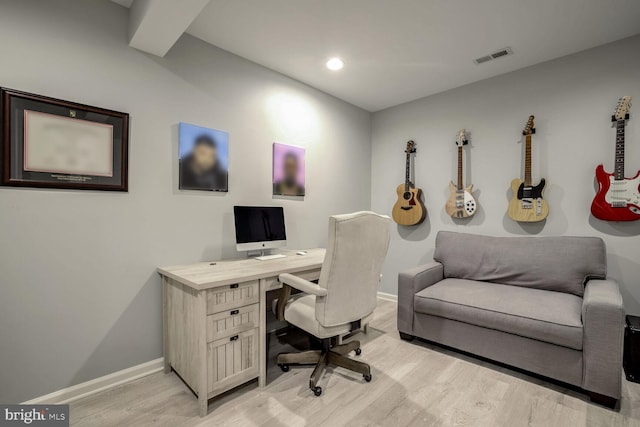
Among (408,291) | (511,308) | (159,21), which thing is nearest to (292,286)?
(408,291)

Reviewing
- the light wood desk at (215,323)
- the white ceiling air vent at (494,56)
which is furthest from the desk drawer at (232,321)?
the white ceiling air vent at (494,56)

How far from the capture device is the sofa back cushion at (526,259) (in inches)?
91.0

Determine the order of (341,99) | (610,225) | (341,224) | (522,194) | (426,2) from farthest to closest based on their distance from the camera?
(341,99)
(522,194)
(610,225)
(426,2)
(341,224)

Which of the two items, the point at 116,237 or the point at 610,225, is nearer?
the point at 116,237

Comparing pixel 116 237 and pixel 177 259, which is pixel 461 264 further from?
pixel 116 237

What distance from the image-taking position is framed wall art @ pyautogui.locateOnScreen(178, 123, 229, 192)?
7.29 ft

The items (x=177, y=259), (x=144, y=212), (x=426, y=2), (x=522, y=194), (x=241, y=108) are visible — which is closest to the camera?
(x=426, y=2)

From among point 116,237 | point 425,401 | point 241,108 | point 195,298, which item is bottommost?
point 425,401

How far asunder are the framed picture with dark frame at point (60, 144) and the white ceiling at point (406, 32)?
0.82 metres

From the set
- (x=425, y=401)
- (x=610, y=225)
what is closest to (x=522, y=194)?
(x=610, y=225)

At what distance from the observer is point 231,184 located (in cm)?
252

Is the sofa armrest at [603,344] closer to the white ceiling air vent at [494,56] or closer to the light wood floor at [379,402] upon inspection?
the light wood floor at [379,402]

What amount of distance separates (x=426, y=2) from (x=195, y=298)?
2344mm

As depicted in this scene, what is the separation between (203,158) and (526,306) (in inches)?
104
